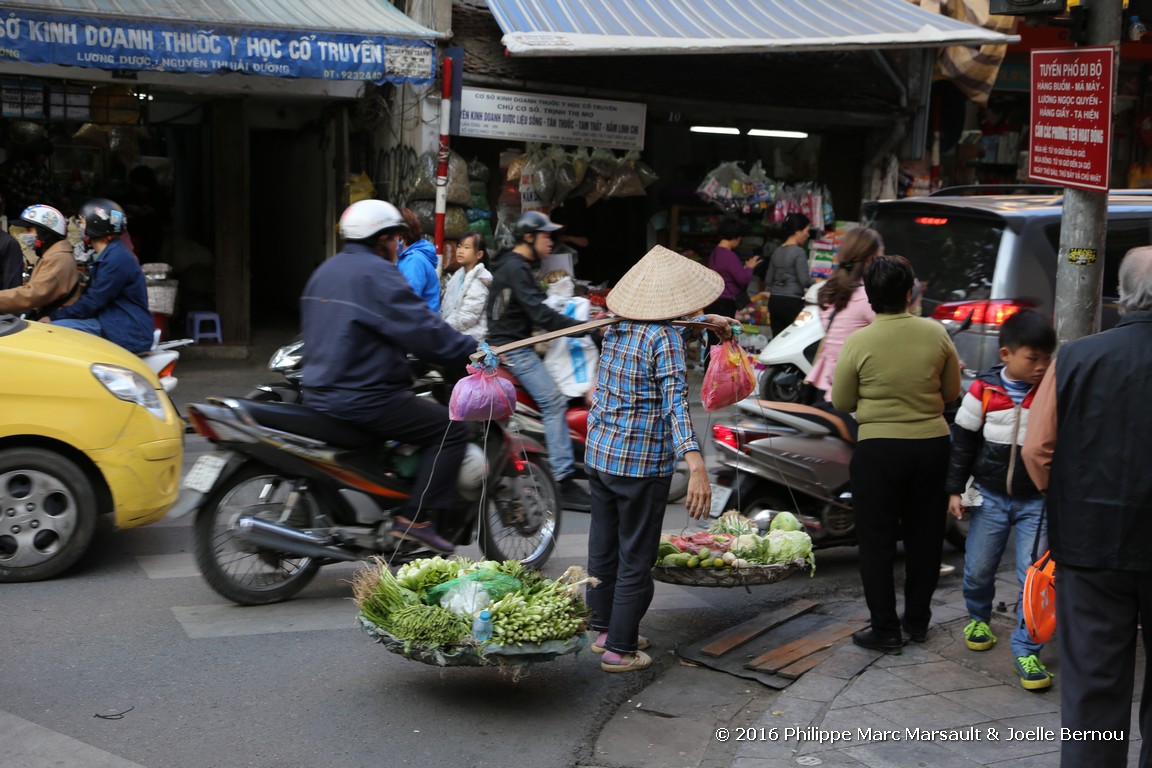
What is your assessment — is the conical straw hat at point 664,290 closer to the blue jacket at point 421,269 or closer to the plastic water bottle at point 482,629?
the plastic water bottle at point 482,629

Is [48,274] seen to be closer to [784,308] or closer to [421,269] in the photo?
[421,269]

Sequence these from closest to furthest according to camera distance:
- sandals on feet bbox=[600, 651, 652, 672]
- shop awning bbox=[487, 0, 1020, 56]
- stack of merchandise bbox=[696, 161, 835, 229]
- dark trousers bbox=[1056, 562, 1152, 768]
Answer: dark trousers bbox=[1056, 562, 1152, 768] < sandals on feet bbox=[600, 651, 652, 672] < shop awning bbox=[487, 0, 1020, 56] < stack of merchandise bbox=[696, 161, 835, 229]

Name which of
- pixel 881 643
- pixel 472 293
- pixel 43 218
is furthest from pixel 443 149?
pixel 881 643

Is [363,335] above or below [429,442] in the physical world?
above

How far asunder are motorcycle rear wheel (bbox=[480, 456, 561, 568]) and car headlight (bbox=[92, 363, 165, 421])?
1.78 metres

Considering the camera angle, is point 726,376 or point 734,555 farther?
point 734,555

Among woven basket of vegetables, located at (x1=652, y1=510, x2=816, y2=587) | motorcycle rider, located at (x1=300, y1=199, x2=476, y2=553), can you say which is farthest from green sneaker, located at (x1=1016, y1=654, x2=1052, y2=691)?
motorcycle rider, located at (x1=300, y1=199, x2=476, y2=553)

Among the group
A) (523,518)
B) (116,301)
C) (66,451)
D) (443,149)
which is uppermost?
(443,149)

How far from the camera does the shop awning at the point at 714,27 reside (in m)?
10.8

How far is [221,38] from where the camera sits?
33.0 ft

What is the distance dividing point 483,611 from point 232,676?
1148 millimetres

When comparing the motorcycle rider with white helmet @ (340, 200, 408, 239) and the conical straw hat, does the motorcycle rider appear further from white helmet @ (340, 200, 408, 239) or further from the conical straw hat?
the conical straw hat

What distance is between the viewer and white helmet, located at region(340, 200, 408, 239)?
5.36 metres

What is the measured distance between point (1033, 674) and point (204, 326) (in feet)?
34.4
